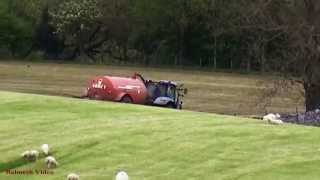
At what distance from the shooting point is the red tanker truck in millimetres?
30984

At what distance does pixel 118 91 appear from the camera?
3094 cm

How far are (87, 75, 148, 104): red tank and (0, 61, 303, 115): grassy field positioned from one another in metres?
4.42

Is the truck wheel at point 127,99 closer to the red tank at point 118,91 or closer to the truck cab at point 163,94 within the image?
the red tank at point 118,91

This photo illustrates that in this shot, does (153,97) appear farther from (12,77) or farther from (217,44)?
(217,44)

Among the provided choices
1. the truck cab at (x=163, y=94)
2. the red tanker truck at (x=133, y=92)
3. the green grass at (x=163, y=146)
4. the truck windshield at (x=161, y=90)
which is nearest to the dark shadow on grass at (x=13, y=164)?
the green grass at (x=163, y=146)

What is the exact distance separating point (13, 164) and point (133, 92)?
19956 mm

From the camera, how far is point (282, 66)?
25609 millimetres

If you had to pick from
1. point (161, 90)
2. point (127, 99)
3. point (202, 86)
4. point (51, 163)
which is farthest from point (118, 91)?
point (202, 86)

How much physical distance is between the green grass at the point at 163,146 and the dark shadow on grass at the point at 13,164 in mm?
15

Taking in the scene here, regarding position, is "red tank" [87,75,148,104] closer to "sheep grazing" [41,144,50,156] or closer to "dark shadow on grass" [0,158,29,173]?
"sheep grazing" [41,144,50,156]

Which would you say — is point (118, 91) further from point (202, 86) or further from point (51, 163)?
point (202, 86)

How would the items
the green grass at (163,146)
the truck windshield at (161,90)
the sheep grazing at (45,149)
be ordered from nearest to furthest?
the green grass at (163,146)
the sheep grazing at (45,149)
the truck windshield at (161,90)

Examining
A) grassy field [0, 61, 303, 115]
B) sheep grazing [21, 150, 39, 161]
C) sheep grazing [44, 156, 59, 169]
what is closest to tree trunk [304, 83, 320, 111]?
grassy field [0, 61, 303, 115]

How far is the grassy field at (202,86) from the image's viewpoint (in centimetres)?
3659
